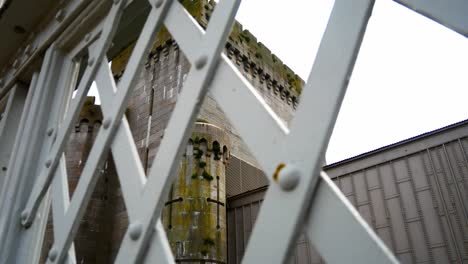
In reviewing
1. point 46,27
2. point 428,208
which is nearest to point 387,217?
point 428,208

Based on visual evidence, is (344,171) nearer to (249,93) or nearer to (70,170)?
(249,93)

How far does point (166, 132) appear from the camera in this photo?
718 millimetres

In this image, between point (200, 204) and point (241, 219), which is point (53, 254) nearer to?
point (200, 204)

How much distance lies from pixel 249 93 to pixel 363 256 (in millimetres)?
303

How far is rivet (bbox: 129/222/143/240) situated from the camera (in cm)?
65

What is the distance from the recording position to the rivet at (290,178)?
452 mm

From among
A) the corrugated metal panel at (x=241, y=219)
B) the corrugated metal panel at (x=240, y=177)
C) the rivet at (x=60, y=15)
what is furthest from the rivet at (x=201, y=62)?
the corrugated metal panel at (x=240, y=177)

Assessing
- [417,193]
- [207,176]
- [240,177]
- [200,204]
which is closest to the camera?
[417,193]

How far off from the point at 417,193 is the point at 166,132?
151 inches

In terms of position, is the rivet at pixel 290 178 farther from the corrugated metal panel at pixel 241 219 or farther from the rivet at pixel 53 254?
the corrugated metal panel at pixel 241 219

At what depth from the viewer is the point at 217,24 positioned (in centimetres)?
72

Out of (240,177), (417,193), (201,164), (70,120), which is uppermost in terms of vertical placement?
(240,177)

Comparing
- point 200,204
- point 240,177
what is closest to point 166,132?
point 200,204

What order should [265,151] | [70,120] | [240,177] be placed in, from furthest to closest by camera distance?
[240,177] → [70,120] → [265,151]
